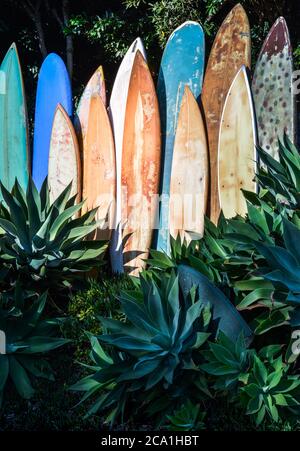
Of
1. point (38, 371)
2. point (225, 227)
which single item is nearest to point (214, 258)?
point (225, 227)

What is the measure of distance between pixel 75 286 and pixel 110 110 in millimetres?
1508

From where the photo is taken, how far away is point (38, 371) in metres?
3.38

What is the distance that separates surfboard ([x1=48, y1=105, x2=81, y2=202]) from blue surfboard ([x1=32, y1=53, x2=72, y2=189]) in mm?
192

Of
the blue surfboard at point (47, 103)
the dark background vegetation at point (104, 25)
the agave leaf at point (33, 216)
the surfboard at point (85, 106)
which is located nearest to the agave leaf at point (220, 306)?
the agave leaf at point (33, 216)

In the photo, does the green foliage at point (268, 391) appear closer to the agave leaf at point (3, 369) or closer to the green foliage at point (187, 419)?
the green foliage at point (187, 419)

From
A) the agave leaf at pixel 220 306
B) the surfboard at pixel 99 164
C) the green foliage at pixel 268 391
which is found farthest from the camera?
the surfboard at pixel 99 164

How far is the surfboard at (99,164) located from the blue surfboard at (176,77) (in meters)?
0.37

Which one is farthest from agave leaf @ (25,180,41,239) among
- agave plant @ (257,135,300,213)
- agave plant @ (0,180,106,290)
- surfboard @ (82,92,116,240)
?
agave plant @ (257,135,300,213)

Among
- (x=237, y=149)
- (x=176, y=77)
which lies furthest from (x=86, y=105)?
(x=237, y=149)

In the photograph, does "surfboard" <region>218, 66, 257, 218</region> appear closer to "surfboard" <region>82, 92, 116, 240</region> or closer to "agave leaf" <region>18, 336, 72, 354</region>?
"surfboard" <region>82, 92, 116, 240</region>

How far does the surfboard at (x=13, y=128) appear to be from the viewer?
16.8ft

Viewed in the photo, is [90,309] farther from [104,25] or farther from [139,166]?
[104,25]

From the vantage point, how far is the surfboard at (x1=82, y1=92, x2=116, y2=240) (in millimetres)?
4742

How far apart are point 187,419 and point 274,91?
8.14 feet
